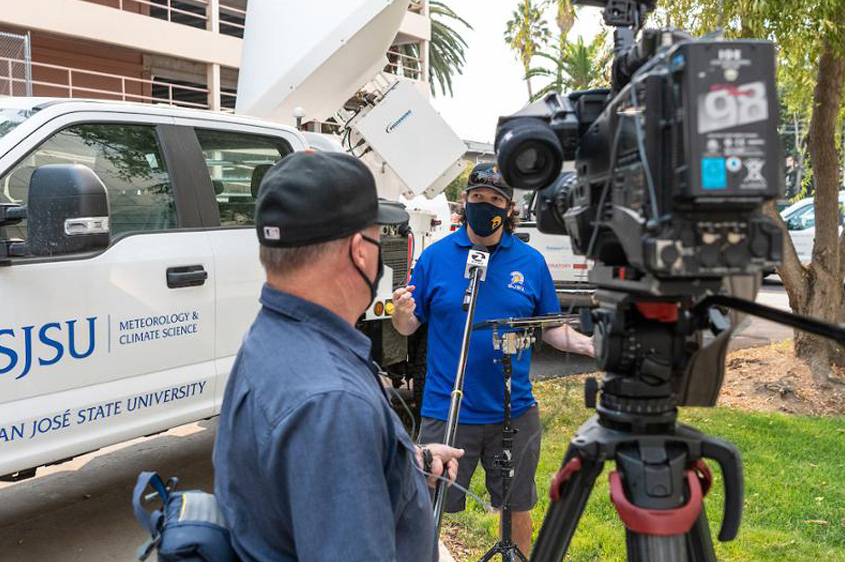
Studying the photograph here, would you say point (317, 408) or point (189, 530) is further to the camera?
point (189, 530)

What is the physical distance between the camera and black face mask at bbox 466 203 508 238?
3197 mm

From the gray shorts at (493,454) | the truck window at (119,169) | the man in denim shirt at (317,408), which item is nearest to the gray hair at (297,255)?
the man in denim shirt at (317,408)

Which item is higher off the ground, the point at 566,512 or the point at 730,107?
the point at 730,107

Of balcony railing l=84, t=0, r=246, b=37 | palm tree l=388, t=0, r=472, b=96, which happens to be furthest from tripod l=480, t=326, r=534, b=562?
palm tree l=388, t=0, r=472, b=96

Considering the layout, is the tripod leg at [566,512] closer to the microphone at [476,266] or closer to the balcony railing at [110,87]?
the microphone at [476,266]

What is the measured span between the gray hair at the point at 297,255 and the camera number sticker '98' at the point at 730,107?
2.23ft

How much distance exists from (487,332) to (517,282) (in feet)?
0.83

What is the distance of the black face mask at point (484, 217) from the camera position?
3197 millimetres

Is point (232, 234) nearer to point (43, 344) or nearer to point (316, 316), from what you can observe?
point (43, 344)

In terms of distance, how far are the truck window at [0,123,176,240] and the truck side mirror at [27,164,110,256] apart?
48cm

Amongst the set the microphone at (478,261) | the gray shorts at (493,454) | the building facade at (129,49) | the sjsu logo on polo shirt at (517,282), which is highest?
the building facade at (129,49)

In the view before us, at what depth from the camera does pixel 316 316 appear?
145cm

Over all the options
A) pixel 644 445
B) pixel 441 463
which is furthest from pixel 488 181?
pixel 644 445

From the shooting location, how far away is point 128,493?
4809mm
